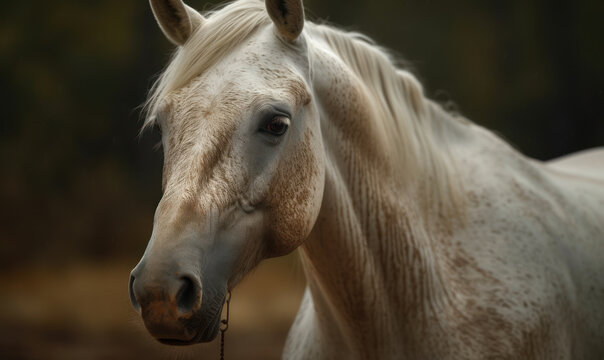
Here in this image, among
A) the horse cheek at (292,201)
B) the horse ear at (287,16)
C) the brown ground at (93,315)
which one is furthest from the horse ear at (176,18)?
the brown ground at (93,315)

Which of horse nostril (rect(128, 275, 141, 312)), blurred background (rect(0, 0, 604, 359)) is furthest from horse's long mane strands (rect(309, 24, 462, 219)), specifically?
blurred background (rect(0, 0, 604, 359))

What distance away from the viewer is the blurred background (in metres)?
6.70

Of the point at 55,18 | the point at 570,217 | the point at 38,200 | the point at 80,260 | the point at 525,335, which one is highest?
the point at 570,217

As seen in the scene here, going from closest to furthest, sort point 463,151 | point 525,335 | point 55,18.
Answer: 1. point 525,335
2. point 463,151
3. point 55,18

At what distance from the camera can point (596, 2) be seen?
689cm

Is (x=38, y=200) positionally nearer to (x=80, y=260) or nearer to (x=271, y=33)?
(x=80, y=260)

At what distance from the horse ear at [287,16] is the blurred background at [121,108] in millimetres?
5223

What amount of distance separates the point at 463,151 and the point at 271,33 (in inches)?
40.8

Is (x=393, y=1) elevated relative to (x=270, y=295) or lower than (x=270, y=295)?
elevated

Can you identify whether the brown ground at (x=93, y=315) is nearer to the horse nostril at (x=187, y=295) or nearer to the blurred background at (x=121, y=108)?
the blurred background at (x=121, y=108)

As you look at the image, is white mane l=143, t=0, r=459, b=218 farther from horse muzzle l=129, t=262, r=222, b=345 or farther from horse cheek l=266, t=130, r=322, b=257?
horse muzzle l=129, t=262, r=222, b=345

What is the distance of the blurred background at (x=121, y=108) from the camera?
6699mm

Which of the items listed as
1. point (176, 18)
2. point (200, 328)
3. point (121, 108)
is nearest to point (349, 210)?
point (200, 328)

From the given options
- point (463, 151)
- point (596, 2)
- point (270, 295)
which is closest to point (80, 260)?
point (270, 295)
